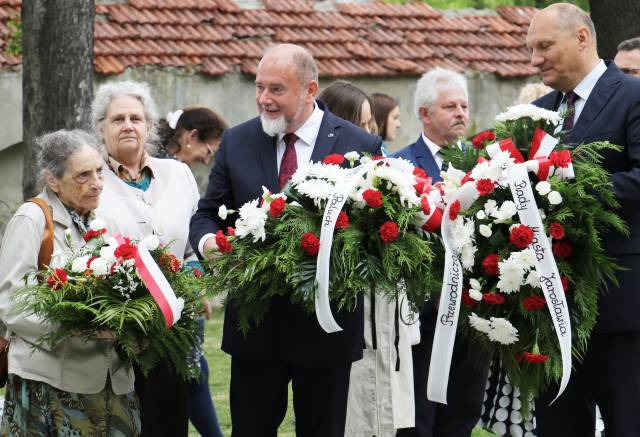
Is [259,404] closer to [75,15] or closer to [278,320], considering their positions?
[278,320]

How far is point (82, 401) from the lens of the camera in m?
5.65

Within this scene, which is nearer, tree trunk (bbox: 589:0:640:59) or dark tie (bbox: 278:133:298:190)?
dark tie (bbox: 278:133:298:190)

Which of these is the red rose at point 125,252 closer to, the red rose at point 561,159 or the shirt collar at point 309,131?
the shirt collar at point 309,131

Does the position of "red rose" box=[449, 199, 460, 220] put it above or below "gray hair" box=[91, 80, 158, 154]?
below

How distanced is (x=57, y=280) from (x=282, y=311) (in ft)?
3.25

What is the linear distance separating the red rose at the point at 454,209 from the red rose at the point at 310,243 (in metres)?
0.60

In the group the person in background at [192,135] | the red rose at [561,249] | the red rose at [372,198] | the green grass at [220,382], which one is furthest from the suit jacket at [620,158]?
the person in background at [192,135]

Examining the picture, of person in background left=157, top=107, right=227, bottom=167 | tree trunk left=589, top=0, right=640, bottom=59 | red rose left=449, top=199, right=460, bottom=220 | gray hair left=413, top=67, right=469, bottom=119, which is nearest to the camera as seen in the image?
red rose left=449, top=199, right=460, bottom=220

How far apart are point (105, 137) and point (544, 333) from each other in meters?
2.51

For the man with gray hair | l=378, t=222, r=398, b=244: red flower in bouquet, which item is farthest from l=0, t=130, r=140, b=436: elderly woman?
the man with gray hair

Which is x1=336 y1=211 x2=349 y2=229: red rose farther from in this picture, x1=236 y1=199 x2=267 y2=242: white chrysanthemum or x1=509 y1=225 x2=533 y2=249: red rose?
x1=509 y1=225 x2=533 y2=249: red rose

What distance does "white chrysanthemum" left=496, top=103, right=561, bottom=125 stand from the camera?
5.30 metres

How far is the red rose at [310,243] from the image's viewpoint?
16.3ft

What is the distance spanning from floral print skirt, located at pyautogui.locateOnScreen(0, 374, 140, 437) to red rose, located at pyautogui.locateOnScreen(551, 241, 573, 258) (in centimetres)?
212
